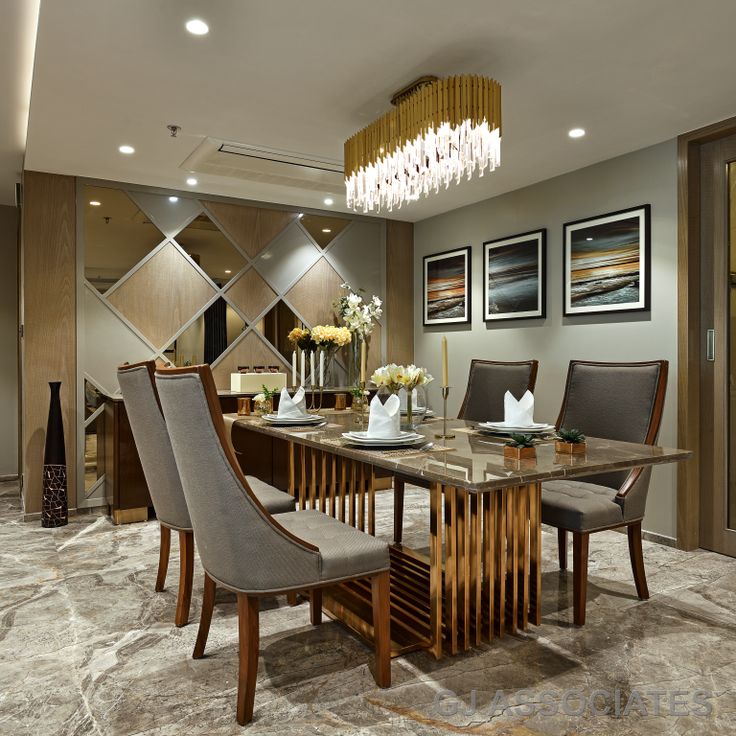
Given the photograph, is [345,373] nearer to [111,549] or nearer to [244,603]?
[111,549]

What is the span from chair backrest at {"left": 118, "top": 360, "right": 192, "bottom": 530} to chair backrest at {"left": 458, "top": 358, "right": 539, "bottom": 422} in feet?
5.42

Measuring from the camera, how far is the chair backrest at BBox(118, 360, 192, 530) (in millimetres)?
2334

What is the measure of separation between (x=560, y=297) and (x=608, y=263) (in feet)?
1.43

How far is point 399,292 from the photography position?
18.6 feet

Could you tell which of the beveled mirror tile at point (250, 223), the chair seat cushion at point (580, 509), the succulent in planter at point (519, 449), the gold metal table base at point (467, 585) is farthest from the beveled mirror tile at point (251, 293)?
the succulent in planter at point (519, 449)

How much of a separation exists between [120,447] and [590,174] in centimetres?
358

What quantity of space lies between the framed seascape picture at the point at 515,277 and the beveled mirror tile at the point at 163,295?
7.30 feet

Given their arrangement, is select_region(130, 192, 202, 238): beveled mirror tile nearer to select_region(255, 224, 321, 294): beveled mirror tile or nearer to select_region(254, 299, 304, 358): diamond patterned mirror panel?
select_region(255, 224, 321, 294): beveled mirror tile

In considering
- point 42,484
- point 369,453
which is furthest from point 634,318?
point 42,484

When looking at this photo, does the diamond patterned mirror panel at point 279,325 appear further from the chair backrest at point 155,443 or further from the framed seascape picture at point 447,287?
the chair backrest at point 155,443

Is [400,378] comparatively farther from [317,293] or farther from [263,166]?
[317,293]

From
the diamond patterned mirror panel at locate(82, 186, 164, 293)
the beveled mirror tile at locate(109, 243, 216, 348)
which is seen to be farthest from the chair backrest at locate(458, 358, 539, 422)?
the diamond patterned mirror panel at locate(82, 186, 164, 293)

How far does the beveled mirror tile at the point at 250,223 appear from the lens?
190 inches

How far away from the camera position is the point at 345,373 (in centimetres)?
539
